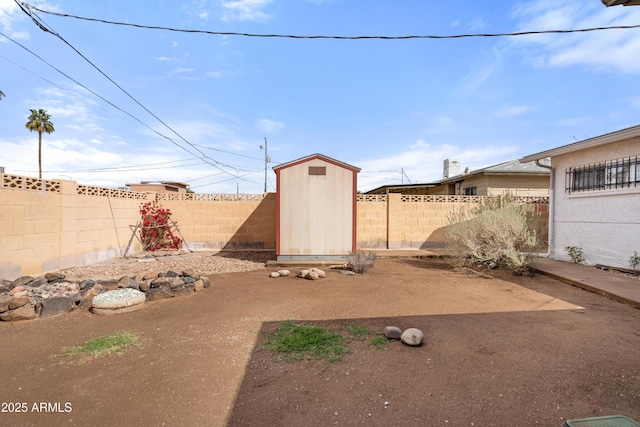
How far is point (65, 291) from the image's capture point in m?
5.24

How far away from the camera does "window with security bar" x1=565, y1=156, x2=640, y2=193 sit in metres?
7.07

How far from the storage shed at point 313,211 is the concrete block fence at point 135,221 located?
251 cm

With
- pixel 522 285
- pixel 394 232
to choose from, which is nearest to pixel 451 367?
pixel 522 285

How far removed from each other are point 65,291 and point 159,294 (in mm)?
1499

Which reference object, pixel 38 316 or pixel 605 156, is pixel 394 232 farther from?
pixel 38 316

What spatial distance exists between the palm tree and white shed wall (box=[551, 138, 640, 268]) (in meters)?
32.4

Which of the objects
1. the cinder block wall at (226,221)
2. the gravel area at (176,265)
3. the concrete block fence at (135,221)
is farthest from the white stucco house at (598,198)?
the cinder block wall at (226,221)

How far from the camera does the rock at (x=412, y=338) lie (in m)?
Answer: 3.45

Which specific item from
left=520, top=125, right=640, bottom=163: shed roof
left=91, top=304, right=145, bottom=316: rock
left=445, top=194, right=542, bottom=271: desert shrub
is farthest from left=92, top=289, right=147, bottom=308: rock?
left=520, top=125, right=640, bottom=163: shed roof

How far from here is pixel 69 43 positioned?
7.30 meters

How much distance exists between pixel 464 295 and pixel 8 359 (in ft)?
20.6

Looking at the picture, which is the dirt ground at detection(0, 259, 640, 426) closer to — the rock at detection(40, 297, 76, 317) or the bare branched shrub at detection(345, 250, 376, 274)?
the rock at detection(40, 297, 76, 317)

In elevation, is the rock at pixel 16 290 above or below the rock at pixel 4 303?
above

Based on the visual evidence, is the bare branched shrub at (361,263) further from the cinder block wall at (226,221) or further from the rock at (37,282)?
the rock at (37,282)
